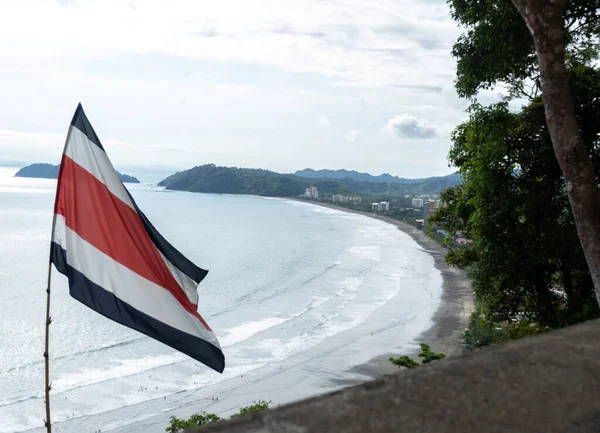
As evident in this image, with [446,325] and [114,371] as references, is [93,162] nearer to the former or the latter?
[114,371]

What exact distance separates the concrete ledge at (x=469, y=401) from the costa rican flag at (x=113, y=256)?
5686mm

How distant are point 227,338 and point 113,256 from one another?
28.0 m

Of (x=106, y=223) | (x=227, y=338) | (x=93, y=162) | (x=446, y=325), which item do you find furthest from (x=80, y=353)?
(x=93, y=162)

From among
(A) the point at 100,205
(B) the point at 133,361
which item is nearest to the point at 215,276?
(B) the point at 133,361

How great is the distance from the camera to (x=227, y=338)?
3397cm

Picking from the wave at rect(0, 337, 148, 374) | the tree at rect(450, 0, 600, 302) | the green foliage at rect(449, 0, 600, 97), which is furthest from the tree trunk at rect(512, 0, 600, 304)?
the wave at rect(0, 337, 148, 374)

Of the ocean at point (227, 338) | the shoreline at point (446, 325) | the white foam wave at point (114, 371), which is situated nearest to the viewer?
the ocean at point (227, 338)

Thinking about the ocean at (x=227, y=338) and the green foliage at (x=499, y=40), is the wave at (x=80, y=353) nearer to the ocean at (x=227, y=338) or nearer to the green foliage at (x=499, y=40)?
the ocean at (x=227, y=338)

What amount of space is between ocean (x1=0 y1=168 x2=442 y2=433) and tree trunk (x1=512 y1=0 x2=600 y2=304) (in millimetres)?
18743

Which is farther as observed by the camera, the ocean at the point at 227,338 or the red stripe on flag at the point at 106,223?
the ocean at the point at 227,338

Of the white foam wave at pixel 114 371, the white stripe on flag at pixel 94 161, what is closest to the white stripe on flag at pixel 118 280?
the white stripe on flag at pixel 94 161

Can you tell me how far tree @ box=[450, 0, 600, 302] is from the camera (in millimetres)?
6418

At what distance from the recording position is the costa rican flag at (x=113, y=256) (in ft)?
22.5

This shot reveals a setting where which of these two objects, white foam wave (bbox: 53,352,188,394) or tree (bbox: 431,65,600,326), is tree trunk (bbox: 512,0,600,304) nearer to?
tree (bbox: 431,65,600,326)
